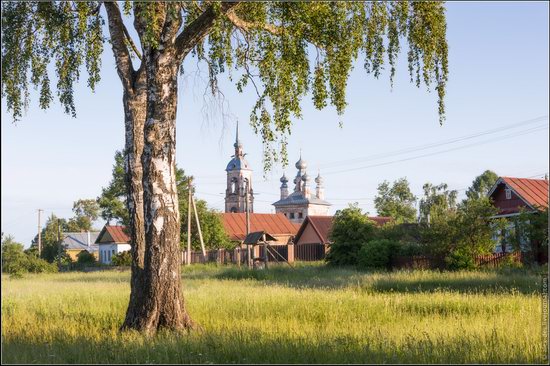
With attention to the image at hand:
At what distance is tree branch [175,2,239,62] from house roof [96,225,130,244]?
73.2m

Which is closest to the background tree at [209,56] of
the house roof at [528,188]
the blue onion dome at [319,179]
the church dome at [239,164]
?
the house roof at [528,188]

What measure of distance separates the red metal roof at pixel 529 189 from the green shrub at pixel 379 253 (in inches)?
426

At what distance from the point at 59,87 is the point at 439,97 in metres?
8.95

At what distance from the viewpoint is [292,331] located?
11.7 metres

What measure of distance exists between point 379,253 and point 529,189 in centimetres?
1347

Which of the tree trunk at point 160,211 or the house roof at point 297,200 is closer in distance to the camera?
the tree trunk at point 160,211

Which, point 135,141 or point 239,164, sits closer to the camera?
point 135,141

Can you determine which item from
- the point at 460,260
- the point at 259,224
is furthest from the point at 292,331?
the point at 259,224

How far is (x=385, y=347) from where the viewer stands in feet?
32.7

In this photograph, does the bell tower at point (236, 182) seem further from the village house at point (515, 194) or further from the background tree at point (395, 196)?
the village house at point (515, 194)

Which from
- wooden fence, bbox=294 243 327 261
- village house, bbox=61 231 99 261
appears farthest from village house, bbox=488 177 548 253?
village house, bbox=61 231 99 261

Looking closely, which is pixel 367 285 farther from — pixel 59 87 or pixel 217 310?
pixel 59 87

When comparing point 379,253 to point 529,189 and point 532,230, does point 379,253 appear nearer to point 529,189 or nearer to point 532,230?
point 532,230

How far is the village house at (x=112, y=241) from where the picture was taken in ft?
280
